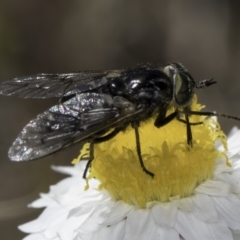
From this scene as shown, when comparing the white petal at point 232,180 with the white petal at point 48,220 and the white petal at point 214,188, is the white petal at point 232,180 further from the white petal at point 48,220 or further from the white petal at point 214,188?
the white petal at point 48,220

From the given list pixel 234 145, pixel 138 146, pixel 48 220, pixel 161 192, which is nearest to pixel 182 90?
Answer: pixel 138 146

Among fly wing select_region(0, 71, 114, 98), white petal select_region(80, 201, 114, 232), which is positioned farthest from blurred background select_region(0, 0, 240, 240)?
white petal select_region(80, 201, 114, 232)

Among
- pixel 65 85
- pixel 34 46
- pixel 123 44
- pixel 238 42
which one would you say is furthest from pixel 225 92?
pixel 65 85

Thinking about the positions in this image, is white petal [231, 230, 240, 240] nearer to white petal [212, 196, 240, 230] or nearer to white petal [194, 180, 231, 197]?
white petal [212, 196, 240, 230]

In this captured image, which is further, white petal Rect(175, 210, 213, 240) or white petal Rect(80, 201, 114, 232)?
white petal Rect(80, 201, 114, 232)

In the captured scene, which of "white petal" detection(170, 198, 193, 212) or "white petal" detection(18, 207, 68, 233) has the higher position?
"white petal" detection(18, 207, 68, 233)

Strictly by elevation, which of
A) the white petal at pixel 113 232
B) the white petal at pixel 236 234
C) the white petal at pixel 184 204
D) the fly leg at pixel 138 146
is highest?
the fly leg at pixel 138 146

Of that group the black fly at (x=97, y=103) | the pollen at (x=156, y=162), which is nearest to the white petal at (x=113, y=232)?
the pollen at (x=156, y=162)

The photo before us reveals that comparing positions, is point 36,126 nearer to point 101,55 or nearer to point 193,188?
point 193,188
